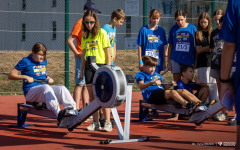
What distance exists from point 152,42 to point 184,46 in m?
0.56

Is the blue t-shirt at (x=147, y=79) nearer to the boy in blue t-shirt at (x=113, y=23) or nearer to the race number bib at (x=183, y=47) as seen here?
the boy in blue t-shirt at (x=113, y=23)

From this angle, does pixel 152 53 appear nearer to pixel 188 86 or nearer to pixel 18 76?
pixel 188 86

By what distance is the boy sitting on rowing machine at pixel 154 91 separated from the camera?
22.1ft

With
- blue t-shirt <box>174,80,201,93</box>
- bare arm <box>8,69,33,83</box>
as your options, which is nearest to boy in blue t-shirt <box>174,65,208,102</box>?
blue t-shirt <box>174,80,201,93</box>

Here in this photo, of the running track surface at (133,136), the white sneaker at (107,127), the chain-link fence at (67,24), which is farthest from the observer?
the chain-link fence at (67,24)

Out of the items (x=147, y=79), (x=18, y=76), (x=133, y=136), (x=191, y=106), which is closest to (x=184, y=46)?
(x=147, y=79)

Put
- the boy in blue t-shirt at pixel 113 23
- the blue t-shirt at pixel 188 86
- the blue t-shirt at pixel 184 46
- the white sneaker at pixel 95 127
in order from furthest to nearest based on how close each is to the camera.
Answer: the blue t-shirt at pixel 184 46 < the blue t-shirt at pixel 188 86 < the boy in blue t-shirt at pixel 113 23 < the white sneaker at pixel 95 127

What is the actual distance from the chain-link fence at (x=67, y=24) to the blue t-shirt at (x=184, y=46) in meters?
4.41

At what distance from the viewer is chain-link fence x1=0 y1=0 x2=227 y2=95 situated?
13719 mm

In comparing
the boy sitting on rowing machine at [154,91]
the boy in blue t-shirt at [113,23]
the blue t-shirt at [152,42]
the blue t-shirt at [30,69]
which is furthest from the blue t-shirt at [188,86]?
the blue t-shirt at [30,69]

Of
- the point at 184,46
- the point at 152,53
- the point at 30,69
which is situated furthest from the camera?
the point at 152,53

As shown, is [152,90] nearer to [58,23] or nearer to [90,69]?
[90,69]

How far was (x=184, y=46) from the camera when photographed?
7.64m

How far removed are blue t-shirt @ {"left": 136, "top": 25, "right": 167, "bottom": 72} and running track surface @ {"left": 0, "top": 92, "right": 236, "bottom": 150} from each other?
43.9 inches
